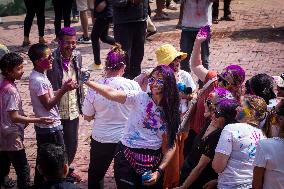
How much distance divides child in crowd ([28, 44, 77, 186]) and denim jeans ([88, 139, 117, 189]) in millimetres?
455

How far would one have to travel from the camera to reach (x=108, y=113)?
494 cm

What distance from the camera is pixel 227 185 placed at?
13.8 ft

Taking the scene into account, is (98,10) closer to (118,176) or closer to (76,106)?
(76,106)

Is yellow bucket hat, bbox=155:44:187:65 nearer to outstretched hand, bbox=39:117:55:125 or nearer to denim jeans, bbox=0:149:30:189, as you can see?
outstretched hand, bbox=39:117:55:125

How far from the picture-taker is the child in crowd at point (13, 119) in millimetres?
5020

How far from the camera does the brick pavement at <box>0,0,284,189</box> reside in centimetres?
968

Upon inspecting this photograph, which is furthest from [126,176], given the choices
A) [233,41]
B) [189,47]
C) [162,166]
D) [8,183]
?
[233,41]

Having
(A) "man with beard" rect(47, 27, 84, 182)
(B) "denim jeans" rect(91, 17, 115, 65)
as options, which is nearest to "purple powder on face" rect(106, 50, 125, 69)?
(A) "man with beard" rect(47, 27, 84, 182)

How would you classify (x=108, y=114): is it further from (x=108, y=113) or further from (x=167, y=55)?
(x=167, y=55)

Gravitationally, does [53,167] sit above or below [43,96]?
below

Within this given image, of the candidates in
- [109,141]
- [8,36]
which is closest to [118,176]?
[109,141]

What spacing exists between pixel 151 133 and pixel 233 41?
7825mm

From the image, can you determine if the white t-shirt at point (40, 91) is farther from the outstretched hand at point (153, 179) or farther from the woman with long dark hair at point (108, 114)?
the outstretched hand at point (153, 179)

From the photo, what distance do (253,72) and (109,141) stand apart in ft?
17.6
